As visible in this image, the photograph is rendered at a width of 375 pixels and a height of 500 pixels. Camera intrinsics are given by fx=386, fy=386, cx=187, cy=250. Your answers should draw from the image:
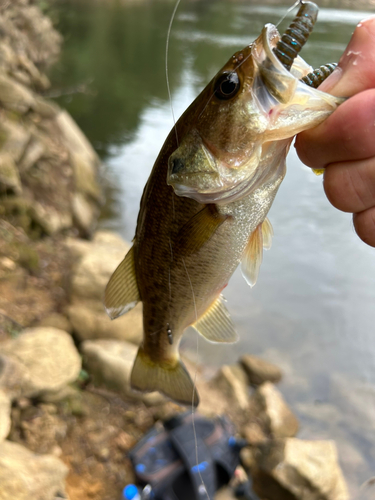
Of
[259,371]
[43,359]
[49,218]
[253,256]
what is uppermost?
[253,256]

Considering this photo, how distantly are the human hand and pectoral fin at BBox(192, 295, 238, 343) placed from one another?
801mm

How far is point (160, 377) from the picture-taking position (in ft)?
6.82

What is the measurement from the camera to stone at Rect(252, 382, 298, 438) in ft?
16.4

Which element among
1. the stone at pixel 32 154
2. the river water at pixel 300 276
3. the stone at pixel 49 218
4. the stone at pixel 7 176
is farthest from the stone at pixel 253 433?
the stone at pixel 32 154

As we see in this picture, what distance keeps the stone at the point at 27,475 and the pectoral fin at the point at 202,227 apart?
2.16m

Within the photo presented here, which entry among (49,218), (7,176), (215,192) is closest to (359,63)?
(215,192)

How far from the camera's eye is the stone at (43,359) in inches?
137

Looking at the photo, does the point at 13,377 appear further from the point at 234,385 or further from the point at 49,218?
the point at 49,218

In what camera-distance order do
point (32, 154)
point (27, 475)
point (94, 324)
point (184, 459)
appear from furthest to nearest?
1. point (32, 154)
2. point (94, 324)
3. point (184, 459)
4. point (27, 475)

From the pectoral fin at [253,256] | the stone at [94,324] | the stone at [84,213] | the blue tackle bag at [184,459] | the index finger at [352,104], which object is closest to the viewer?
the index finger at [352,104]

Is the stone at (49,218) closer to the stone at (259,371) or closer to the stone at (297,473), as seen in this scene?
the stone at (259,371)

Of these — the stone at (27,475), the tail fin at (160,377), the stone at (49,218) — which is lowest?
the stone at (49,218)

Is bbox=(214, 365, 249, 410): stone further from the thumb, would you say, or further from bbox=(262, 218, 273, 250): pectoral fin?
the thumb

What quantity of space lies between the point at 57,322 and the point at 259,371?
3.08 m
